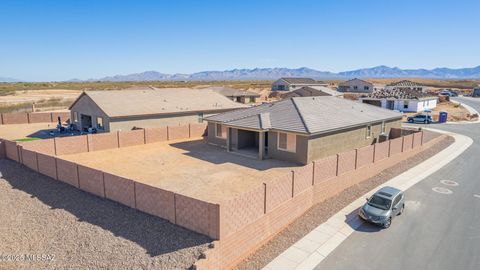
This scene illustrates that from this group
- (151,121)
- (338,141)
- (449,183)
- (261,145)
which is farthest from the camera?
(151,121)

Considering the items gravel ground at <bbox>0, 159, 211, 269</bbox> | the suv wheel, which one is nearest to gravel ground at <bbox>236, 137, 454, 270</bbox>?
gravel ground at <bbox>0, 159, 211, 269</bbox>

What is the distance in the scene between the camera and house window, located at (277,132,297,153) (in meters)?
22.3

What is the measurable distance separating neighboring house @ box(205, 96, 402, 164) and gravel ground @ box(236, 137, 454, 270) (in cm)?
359

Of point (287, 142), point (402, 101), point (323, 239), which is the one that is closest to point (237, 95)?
point (402, 101)

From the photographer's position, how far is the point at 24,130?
36.5 m

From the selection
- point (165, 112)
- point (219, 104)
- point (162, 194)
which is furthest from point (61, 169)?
point (219, 104)

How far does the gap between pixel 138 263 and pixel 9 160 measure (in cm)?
1682

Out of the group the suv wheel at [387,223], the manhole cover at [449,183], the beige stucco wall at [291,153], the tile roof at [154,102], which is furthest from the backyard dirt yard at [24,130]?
the manhole cover at [449,183]

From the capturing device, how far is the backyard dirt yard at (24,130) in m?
33.1

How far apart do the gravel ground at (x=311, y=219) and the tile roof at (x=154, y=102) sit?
21922 mm

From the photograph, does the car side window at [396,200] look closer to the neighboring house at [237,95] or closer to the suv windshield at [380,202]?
the suv windshield at [380,202]

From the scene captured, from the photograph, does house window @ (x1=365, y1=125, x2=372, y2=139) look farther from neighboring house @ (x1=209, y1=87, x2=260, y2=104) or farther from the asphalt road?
neighboring house @ (x1=209, y1=87, x2=260, y2=104)

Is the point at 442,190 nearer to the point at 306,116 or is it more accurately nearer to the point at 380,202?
the point at 380,202

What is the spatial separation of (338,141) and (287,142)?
408cm
